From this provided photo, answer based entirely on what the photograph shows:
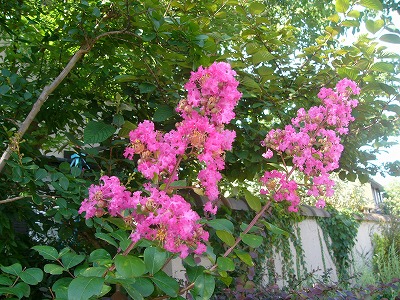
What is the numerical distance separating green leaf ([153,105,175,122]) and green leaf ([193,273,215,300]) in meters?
0.89

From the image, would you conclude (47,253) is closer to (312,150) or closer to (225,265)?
(225,265)

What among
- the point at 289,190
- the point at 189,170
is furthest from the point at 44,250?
the point at 189,170

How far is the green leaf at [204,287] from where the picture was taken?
131 centimetres

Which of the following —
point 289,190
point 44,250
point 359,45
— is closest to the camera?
point 44,250

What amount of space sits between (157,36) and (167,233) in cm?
116

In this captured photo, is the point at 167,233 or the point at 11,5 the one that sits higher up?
the point at 11,5

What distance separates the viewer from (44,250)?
4.27 ft

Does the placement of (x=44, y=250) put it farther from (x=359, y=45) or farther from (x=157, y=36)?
→ (x=359, y=45)

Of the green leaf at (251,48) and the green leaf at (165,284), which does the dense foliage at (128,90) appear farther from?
the green leaf at (165,284)

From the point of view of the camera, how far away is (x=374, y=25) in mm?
2336

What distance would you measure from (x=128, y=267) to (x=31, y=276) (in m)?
0.37

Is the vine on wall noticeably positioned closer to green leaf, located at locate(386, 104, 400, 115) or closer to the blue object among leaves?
green leaf, located at locate(386, 104, 400, 115)

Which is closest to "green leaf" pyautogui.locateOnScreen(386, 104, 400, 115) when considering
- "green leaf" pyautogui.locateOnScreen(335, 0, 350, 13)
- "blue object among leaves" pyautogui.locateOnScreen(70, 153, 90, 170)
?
"green leaf" pyautogui.locateOnScreen(335, 0, 350, 13)

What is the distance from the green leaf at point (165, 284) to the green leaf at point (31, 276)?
31 cm
